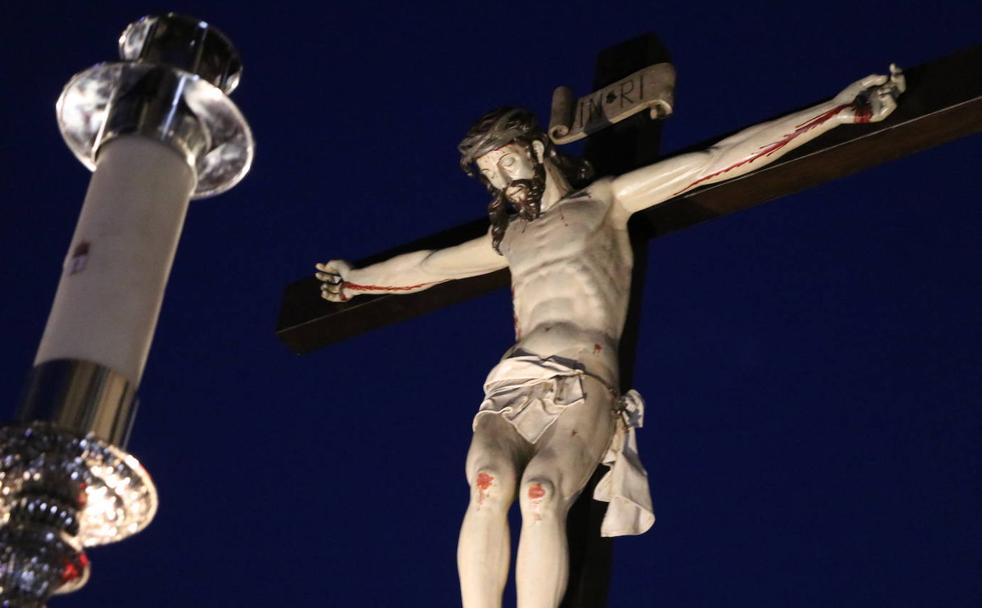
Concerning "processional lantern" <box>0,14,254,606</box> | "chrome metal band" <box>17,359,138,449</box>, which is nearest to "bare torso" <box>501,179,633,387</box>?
"processional lantern" <box>0,14,254,606</box>

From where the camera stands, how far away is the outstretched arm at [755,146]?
3.44 m

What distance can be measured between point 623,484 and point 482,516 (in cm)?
35

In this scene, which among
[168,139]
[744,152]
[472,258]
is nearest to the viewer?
[168,139]

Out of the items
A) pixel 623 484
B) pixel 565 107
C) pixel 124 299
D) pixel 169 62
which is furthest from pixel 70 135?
pixel 565 107

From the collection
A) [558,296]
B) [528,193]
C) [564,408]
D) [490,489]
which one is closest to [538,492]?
[490,489]

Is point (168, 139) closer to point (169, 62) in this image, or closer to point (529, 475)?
point (169, 62)

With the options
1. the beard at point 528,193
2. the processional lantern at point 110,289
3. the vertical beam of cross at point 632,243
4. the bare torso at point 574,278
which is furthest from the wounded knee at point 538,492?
the processional lantern at point 110,289

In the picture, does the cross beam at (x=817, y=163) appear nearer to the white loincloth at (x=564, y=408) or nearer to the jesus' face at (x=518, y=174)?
the jesus' face at (x=518, y=174)

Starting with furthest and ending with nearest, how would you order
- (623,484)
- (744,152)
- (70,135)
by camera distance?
1. (744,152)
2. (623,484)
3. (70,135)

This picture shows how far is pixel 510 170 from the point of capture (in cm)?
361

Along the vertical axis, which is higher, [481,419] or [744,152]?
[744,152]

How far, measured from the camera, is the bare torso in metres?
3.29

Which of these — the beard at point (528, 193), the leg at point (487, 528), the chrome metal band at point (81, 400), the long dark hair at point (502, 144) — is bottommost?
the chrome metal band at point (81, 400)

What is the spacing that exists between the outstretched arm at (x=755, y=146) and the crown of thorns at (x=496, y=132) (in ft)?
0.90
